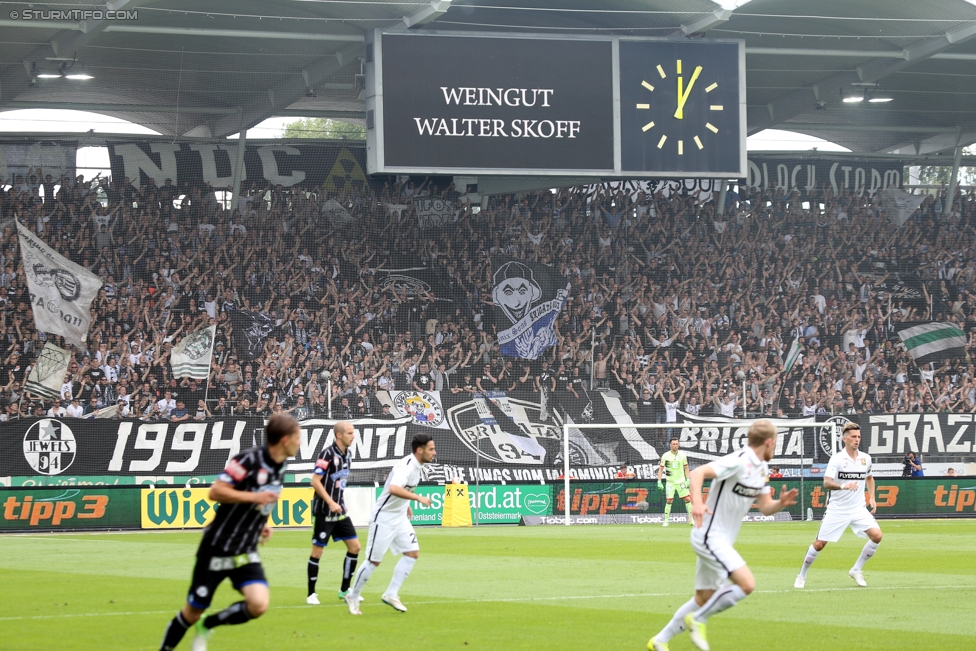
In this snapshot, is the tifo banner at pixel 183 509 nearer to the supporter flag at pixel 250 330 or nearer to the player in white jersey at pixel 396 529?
the supporter flag at pixel 250 330

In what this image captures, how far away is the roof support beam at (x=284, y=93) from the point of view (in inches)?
1334

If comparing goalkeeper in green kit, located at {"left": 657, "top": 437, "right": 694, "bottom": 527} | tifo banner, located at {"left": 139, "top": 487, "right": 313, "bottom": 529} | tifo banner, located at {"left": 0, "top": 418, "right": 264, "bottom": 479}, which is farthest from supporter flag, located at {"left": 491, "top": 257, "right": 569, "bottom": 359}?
tifo banner, located at {"left": 139, "top": 487, "right": 313, "bottom": 529}

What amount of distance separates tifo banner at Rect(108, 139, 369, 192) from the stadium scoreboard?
11911 mm

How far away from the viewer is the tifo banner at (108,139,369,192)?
3769 centimetres

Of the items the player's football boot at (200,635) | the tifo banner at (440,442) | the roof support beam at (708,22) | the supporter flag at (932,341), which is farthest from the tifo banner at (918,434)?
the player's football boot at (200,635)

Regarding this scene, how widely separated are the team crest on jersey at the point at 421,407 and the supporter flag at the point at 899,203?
19627mm

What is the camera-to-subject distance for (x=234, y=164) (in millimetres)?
38531

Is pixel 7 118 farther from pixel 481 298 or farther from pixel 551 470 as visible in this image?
pixel 551 470

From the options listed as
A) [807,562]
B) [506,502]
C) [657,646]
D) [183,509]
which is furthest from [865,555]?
[183,509]

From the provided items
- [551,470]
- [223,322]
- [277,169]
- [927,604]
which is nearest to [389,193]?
[277,169]

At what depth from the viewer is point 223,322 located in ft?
116

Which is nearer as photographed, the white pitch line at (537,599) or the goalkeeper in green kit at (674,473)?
the white pitch line at (537,599)

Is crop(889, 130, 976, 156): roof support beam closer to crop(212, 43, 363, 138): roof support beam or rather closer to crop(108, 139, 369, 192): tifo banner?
crop(108, 139, 369, 192): tifo banner

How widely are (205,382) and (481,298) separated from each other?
928 cm
